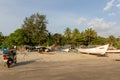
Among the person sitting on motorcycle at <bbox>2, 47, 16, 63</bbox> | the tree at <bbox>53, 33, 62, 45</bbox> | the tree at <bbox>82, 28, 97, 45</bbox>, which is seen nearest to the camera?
the person sitting on motorcycle at <bbox>2, 47, 16, 63</bbox>

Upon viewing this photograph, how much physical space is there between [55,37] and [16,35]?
16.4 metres

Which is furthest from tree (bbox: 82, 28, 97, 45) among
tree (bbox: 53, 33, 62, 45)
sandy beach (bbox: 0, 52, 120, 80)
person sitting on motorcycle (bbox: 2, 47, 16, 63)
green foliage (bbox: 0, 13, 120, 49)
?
person sitting on motorcycle (bbox: 2, 47, 16, 63)

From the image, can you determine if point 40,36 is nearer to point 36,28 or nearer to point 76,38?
point 36,28

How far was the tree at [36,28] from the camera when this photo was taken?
7450 centimetres

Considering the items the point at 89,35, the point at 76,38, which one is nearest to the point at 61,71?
the point at 76,38

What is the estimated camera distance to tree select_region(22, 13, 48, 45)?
7450cm

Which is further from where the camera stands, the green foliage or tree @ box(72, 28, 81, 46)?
tree @ box(72, 28, 81, 46)

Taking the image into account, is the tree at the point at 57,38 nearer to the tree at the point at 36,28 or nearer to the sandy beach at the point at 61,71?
the tree at the point at 36,28

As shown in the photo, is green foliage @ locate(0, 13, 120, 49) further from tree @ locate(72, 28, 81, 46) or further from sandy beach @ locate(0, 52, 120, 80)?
sandy beach @ locate(0, 52, 120, 80)

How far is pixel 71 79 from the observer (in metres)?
10.8

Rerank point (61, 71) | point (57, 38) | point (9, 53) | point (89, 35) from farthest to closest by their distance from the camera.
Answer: point (89, 35)
point (57, 38)
point (9, 53)
point (61, 71)

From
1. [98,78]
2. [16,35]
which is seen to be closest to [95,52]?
[98,78]

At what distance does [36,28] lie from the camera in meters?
76.8

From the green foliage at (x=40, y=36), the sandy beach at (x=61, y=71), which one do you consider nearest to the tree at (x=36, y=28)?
the green foliage at (x=40, y=36)
